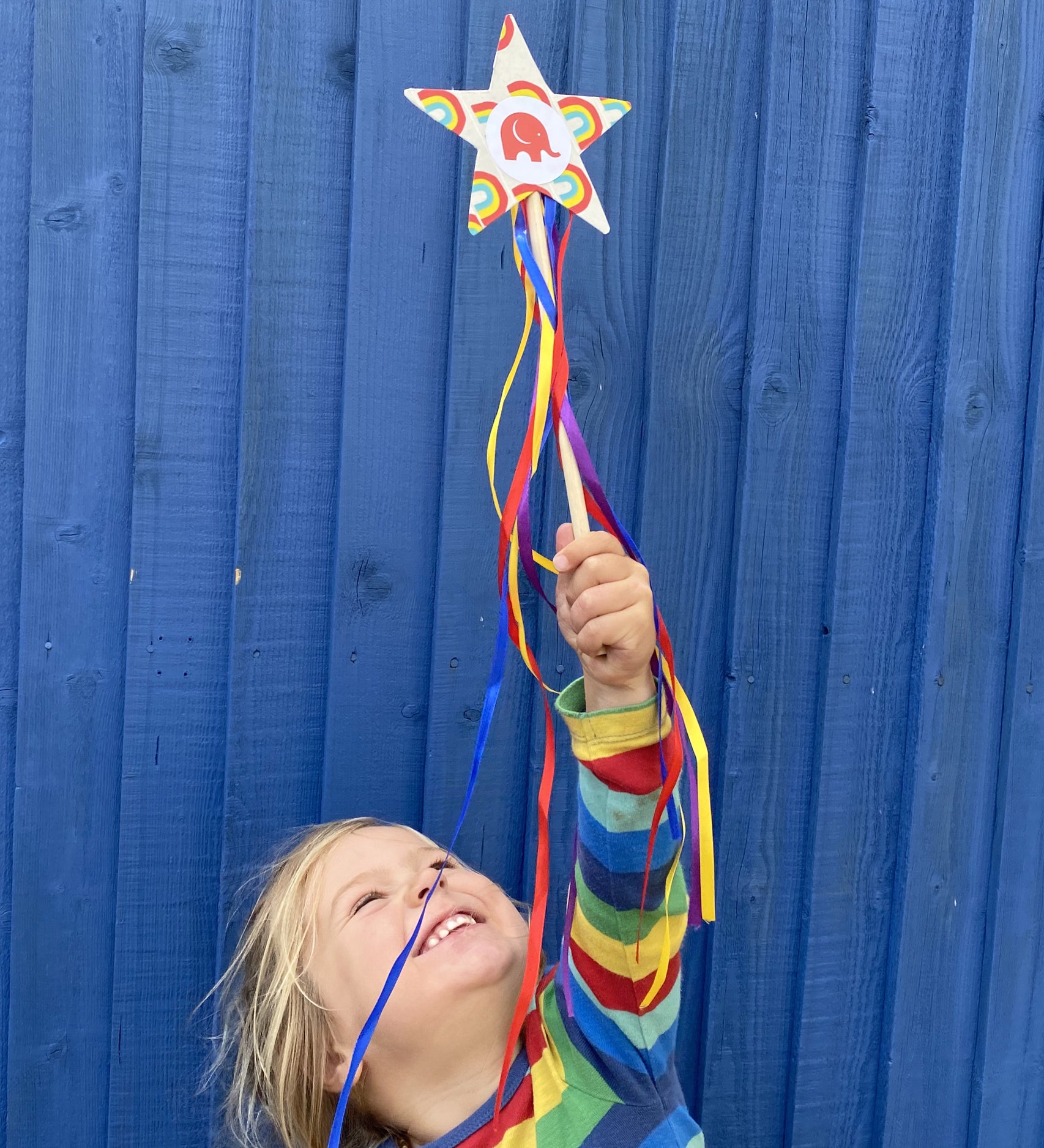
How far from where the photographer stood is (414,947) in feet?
4.45

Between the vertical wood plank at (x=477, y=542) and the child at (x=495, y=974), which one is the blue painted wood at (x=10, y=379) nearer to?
the child at (x=495, y=974)

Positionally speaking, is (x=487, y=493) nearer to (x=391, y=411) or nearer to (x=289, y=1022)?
(x=391, y=411)

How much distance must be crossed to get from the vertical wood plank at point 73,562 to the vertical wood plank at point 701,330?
29.0 inches

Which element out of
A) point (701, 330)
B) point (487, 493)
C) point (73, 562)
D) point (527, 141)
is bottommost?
point (73, 562)

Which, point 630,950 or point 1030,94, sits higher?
point 1030,94

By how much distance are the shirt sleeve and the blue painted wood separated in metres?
0.78

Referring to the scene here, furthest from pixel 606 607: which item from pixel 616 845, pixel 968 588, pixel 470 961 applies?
pixel 968 588

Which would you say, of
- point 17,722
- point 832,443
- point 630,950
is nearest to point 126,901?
point 17,722

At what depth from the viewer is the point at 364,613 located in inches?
64.7

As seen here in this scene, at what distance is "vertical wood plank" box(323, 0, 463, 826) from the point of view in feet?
5.24

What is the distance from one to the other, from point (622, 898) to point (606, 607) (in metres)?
0.34

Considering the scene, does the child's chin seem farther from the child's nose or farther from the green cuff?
the green cuff

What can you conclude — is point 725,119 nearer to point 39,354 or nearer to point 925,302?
point 925,302

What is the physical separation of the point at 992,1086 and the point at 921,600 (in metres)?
0.83
